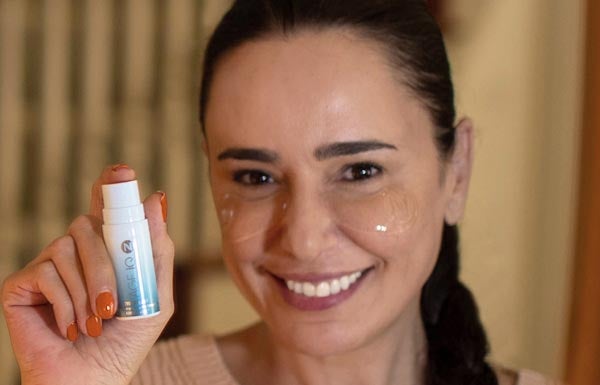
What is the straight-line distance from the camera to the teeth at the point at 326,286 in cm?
107

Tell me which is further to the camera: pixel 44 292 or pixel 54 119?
pixel 54 119

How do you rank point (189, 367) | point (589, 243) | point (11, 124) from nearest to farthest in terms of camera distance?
point (589, 243) → point (189, 367) → point (11, 124)

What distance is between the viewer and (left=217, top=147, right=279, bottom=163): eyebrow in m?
1.03

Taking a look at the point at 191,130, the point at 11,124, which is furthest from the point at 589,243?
the point at 11,124

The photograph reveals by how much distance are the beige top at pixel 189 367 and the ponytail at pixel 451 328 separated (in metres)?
0.07

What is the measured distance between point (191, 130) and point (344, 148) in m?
0.96

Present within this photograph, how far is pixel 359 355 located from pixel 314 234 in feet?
0.79

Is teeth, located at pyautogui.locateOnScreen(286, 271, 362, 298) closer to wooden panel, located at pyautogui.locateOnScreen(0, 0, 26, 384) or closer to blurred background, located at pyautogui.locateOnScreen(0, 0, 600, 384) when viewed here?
blurred background, located at pyautogui.locateOnScreen(0, 0, 600, 384)

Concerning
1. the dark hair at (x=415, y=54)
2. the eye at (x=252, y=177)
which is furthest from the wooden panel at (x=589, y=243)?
the eye at (x=252, y=177)

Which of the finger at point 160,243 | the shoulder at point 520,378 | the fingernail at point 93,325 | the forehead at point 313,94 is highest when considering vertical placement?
the forehead at point 313,94

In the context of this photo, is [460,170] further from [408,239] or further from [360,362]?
[360,362]

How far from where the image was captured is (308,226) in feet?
3.30

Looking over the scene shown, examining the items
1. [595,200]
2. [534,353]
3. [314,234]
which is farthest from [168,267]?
[534,353]

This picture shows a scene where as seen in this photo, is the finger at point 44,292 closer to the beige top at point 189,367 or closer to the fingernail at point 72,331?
the fingernail at point 72,331
